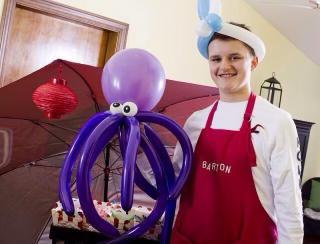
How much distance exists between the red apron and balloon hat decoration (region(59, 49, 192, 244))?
0.22ft

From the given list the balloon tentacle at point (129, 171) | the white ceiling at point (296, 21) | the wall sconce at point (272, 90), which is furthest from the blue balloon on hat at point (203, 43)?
the wall sconce at point (272, 90)

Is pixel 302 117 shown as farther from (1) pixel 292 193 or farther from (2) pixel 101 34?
(1) pixel 292 193

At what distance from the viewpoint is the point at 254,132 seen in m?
1.15

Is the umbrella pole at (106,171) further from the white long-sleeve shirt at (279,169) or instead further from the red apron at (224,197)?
the white long-sleeve shirt at (279,169)

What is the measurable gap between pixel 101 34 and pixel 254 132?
2179 mm

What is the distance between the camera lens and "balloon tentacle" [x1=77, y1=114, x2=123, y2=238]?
1.00m

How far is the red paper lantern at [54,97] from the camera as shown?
1.36 meters

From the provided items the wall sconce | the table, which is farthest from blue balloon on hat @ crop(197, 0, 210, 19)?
the wall sconce

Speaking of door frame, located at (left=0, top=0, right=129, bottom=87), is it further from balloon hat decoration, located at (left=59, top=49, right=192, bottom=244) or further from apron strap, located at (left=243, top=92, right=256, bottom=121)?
apron strap, located at (left=243, top=92, right=256, bottom=121)

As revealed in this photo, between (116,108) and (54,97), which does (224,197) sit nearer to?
(116,108)

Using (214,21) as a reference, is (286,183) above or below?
below

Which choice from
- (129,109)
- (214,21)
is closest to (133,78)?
(129,109)

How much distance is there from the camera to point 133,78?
1123mm

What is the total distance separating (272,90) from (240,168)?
305 centimetres
